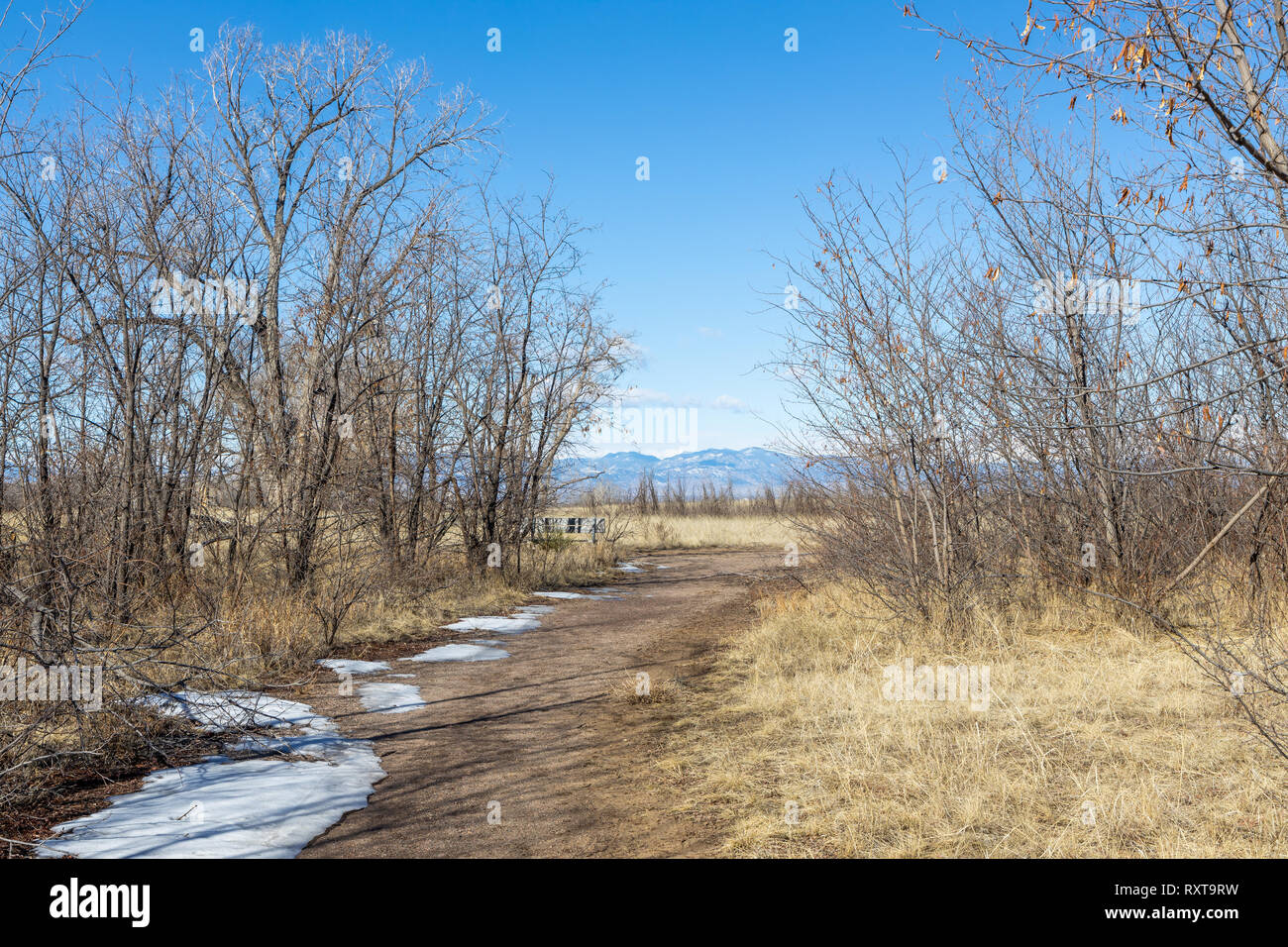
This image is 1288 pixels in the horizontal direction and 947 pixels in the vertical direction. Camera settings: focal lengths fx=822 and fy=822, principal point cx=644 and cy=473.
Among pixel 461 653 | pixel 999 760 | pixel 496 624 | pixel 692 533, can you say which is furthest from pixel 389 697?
pixel 692 533

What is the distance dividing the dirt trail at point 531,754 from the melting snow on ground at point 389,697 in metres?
0.12

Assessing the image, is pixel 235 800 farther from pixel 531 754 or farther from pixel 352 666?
pixel 352 666

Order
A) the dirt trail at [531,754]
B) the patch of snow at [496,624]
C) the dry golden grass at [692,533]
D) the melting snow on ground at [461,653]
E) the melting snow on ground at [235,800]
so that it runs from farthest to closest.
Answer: the dry golden grass at [692,533] → the patch of snow at [496,624] → the melting snow on ground at [461,653] → the dirt trail at [531,754] → the melting snow on ground at [235,800]

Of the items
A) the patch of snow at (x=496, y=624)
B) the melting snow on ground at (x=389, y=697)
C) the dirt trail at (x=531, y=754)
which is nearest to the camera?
the dirt trail at (x=531, y=754)

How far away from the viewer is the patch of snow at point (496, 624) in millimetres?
11852

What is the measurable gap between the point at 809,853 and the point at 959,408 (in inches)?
244

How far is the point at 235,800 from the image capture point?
466 cm

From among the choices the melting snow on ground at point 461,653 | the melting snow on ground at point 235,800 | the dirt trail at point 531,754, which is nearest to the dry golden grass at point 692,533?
the melting snow on ground at point 461,653

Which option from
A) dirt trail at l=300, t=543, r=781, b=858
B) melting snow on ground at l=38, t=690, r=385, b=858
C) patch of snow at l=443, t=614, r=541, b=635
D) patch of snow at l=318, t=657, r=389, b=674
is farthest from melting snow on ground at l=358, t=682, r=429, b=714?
patch of snow at l=443, t=614, r=541, b=635

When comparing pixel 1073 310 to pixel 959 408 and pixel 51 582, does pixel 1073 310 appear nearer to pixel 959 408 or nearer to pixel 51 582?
pixel 959 408

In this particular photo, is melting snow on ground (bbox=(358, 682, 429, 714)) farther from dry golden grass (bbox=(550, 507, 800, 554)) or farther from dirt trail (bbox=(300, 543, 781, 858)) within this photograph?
dry golden grass (bbox=(550, 507, 800, 554))

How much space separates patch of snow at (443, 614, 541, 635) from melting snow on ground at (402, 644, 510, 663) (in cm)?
122

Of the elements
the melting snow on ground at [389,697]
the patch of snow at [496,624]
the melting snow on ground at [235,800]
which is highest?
the melting snow on ground at [235,800]

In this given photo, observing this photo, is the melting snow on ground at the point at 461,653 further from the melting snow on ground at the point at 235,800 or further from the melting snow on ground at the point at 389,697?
the melting snow on ground at the point at 235,800
